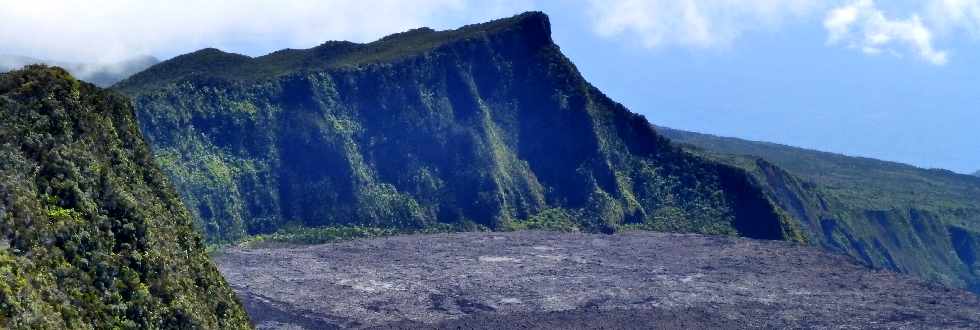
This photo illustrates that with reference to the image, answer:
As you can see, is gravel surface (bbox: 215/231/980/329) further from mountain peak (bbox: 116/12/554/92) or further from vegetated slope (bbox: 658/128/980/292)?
vegetated slope (bbox: 658/128/980/292)

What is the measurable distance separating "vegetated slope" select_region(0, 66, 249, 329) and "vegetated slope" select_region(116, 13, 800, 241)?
49293mm

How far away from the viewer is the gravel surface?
7262cm

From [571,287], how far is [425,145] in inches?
1503

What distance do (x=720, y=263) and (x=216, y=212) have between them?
44.7m

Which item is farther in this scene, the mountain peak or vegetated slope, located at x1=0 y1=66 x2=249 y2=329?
the mountain peak

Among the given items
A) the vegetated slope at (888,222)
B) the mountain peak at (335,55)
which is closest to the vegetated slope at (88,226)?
the mountain peak at (335,55)

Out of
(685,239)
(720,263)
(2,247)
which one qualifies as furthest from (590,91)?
(2,247)

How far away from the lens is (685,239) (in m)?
104

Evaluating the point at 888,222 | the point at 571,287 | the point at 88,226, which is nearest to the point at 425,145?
the point at 571,287

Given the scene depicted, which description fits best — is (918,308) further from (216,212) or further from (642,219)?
(216,212)

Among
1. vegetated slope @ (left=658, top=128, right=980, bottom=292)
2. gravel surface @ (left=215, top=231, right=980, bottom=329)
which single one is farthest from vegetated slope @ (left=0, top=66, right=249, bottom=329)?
vegetated slope @ (left=658, top=128, right=980, bottom=292)

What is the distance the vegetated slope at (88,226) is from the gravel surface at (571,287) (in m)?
22.9

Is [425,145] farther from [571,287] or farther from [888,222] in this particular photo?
[888,222]

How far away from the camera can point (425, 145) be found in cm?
11600
